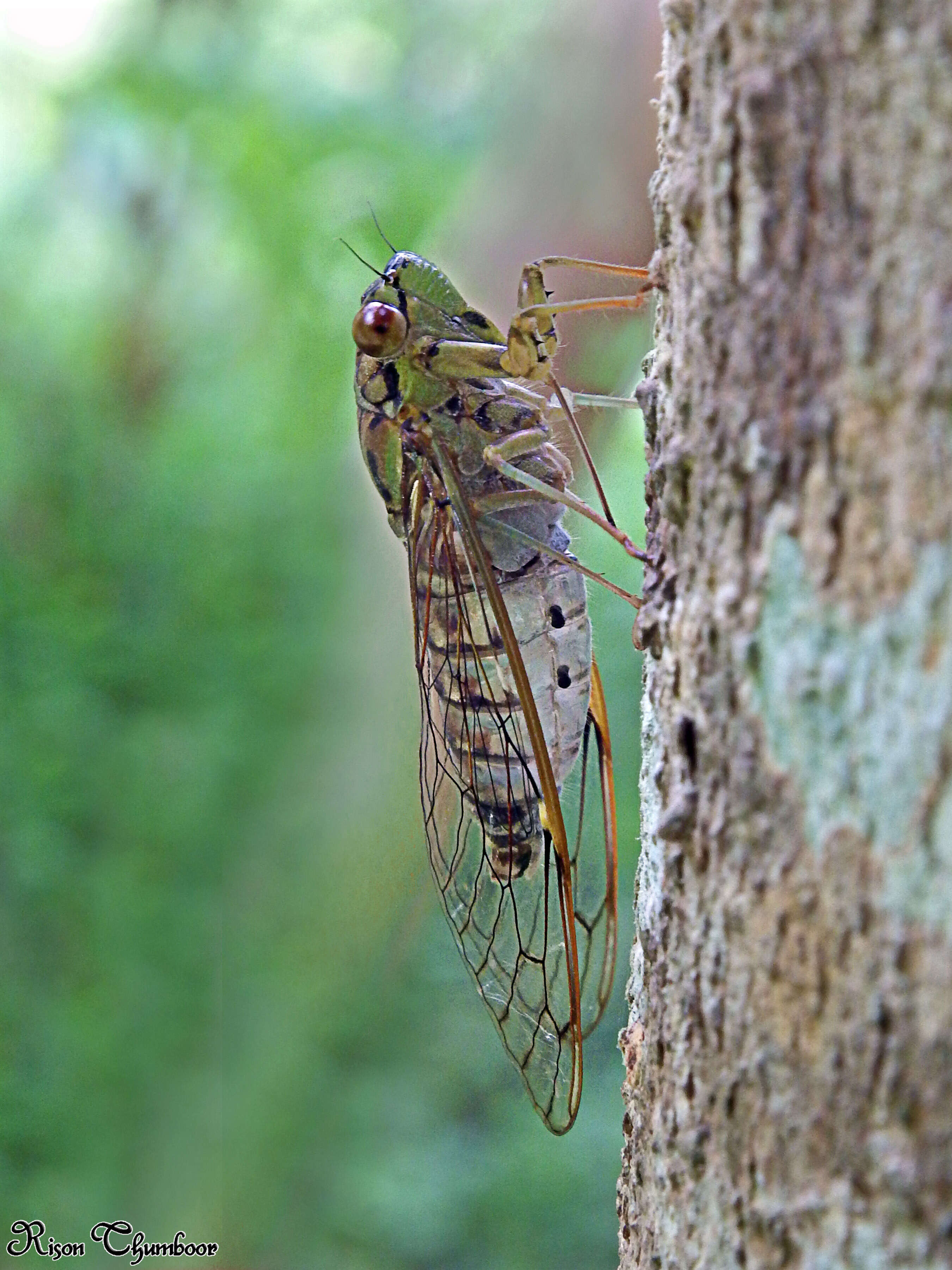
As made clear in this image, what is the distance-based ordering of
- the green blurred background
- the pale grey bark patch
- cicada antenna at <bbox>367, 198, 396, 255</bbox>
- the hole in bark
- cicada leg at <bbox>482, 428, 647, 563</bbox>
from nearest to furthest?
the pale grey bark patch < the hole in bark < cicada leg at <bbox>482, 428, 647, 563</bbox> < cicada antenna at <bbox>367, 198, 396, 255</bbox> < the green blurred background

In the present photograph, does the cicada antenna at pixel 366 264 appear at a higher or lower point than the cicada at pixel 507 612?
higher

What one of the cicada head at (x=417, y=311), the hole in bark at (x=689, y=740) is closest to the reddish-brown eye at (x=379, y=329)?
the cicada head at (x=417, y=311)

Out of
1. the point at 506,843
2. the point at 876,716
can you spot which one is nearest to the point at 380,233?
the point at 506,843

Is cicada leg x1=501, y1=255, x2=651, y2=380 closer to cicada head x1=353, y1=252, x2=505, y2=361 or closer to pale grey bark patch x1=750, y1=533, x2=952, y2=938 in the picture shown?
cicada head x1=353, y1=252, x2=505, y2=361

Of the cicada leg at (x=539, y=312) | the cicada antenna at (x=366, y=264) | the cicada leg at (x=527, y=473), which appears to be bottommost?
the cicada leg at (x=527, y=473)

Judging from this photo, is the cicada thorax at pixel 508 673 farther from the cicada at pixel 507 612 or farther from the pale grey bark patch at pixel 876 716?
the pale grey bark patch at pixel 876 716

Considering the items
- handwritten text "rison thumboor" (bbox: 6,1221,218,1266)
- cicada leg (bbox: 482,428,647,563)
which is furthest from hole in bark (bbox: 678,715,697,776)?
handwritten text "rison thumboor" (bbox: 6,1221,218,1266)

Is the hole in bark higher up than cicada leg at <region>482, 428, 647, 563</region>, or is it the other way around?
cicada leg at <region>482, 428, 647, 563</region>
